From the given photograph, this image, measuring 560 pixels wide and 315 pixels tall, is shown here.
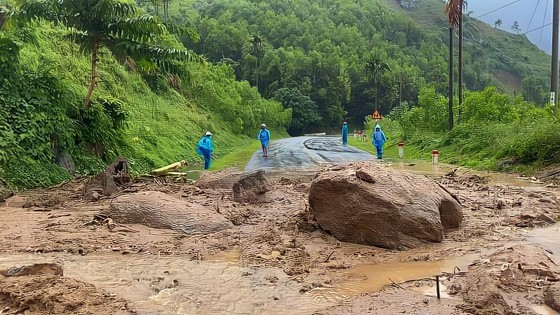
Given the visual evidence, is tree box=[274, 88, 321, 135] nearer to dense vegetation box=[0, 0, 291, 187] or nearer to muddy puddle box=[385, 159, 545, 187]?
dense vegetation box=[0, 0, 291, 187]

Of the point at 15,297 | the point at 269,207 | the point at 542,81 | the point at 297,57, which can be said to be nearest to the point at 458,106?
the point at 269,207

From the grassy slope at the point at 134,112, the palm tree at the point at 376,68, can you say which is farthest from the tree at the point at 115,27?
the palm tree at the point at 376,68

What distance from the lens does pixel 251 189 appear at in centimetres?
1195

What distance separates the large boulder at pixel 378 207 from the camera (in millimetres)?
8109

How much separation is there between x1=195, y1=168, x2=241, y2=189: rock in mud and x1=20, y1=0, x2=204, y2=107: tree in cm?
507

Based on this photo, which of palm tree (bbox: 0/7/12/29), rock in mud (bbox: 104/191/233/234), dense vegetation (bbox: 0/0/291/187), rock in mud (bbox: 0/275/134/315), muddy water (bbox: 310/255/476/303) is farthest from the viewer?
palm tree (bbox: 0/7/12/29)

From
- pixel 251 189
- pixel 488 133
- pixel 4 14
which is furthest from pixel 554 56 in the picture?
pixel 4 14

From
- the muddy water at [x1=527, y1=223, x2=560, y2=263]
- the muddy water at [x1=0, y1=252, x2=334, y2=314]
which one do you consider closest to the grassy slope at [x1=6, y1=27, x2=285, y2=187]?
the muddy water at [x1=0, y1=252, x2=334, y2=314]

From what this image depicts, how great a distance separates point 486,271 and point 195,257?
12.6 feet

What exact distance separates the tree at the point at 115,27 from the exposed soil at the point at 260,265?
22.8 feet

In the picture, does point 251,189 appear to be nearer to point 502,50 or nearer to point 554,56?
point 554,56

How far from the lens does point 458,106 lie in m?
31.5

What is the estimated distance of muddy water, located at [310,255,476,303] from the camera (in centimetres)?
619

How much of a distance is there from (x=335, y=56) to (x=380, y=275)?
88145 mm
